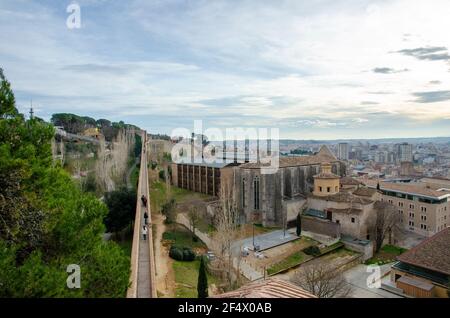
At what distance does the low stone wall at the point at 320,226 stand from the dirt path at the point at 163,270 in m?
12.9

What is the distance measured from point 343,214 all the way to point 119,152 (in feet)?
93.8

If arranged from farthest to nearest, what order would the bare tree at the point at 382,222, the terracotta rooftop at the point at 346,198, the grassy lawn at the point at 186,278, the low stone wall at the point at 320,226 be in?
the terracotta rooftop at the point at 346,198 < the low stone wall at the point at 320,226 < the bare tree at the point at 382,222 < the grassy lawn at the point at 186,278

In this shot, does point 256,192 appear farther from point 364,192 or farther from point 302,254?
point 364,192

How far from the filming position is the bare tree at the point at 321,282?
1814 centimetres

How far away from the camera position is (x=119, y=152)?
42.4m

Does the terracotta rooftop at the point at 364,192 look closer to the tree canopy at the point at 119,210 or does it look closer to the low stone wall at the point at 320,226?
the low stone wall at the point at 320,226

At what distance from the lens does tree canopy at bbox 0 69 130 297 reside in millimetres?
7004

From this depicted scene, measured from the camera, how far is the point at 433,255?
2055 cm

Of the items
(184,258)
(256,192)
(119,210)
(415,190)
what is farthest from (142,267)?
(415,190)

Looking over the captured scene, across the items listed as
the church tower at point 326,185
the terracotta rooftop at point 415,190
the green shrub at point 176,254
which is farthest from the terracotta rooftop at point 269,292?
the terracotta rooftop at point 415,190

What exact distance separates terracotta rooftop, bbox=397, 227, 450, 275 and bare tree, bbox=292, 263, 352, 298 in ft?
16.4

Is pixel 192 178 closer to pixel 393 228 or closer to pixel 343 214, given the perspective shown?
pixel 343 214

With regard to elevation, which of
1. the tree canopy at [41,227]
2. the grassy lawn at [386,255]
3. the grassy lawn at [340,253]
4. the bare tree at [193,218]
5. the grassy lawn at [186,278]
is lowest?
the grassy lawn at [386,255]
